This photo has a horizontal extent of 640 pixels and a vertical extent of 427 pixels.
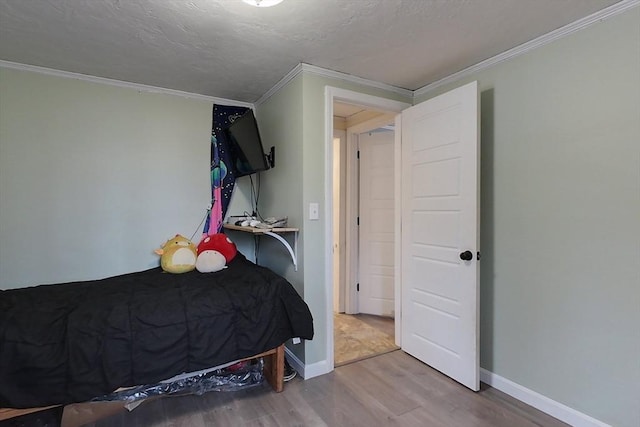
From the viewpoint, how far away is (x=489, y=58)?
85.7 inches

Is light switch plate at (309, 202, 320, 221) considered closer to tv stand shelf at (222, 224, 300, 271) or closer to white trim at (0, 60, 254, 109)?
tv stand shelf at (222, 224, 300, 271)

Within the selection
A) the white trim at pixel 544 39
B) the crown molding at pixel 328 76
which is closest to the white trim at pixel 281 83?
the crown molding at pixel 328 76

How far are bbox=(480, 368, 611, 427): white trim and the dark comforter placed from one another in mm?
1305

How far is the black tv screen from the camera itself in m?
2.47

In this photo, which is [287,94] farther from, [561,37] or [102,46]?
[561,37]

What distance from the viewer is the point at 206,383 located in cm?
216

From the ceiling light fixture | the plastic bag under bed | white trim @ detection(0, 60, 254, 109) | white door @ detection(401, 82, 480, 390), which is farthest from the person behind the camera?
white trim @ detection(0, 60, 254, 109)

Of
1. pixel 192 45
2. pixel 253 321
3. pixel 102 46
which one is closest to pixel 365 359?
pixel 253 321

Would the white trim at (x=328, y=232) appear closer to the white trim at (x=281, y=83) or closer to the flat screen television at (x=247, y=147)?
the white trim at (x=281, y=83)

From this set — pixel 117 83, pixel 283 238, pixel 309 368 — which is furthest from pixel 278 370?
pixel 117 83

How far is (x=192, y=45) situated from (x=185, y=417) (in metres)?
2.26

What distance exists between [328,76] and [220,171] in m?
1.34

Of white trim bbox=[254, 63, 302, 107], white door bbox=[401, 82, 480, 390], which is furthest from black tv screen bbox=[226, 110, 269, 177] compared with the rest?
white door bbox=[401, 82, 480, 390]

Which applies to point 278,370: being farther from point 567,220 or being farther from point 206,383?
point 567,220
